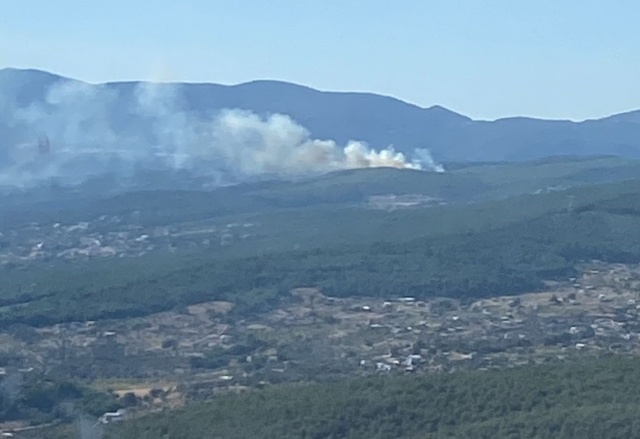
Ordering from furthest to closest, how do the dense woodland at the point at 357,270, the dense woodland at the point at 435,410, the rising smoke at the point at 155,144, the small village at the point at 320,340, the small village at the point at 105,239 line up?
the rising smoke at the point at 155,144, the small village at the point at 105,239, the dense woodland at the point at 357,270, the small village at the point at 320,340, the dense woodland at the point at 435,410

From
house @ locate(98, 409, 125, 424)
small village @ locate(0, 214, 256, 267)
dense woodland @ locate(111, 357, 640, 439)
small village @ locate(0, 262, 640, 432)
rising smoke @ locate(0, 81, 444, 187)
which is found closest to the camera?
dense woodland @ locate(111, 357, 640, 439)

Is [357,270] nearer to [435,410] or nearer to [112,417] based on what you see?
[112,417]

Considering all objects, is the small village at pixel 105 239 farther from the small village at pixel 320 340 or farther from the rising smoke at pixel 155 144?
the rising smoke at pixel 155 144

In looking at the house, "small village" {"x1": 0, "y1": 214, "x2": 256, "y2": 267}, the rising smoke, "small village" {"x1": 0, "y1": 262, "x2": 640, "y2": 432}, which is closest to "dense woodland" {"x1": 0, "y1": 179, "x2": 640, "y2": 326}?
"small village" {"x1": 0, "y1": 262, "x2": 640, "y2": 432}

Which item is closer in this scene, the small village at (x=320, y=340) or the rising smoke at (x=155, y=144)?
the small village at (x=320, y=340)

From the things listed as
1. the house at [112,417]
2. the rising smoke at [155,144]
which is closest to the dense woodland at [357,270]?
the house at [112,417]

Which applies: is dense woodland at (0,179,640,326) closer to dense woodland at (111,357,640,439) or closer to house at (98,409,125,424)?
house at (98,409,125,424)
